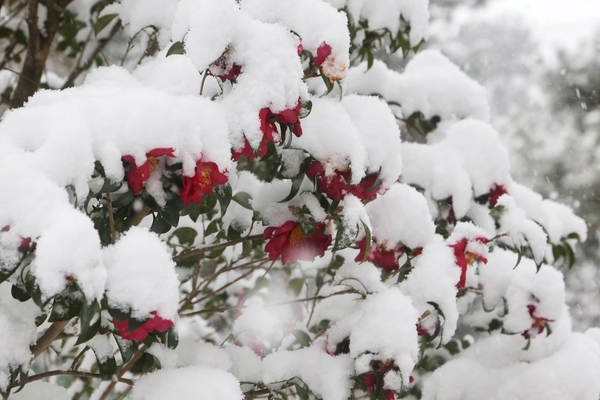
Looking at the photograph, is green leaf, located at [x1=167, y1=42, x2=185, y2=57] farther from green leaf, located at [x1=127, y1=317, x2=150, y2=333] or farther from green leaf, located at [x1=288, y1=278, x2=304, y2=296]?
green leaf, located at [x1=288, y1=278, x2=304, y2=296]

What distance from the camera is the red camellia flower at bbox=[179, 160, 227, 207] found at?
30.6 inches

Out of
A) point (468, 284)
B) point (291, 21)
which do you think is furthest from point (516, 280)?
point (291, 21)

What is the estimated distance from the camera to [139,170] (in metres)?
0.75

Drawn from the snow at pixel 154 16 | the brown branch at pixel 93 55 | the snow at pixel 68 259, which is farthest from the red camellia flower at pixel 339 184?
the brown branch at pixel 93 55

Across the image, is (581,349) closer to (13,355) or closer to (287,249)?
(287,249)

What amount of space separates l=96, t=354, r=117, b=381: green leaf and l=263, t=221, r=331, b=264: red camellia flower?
14.0 inches

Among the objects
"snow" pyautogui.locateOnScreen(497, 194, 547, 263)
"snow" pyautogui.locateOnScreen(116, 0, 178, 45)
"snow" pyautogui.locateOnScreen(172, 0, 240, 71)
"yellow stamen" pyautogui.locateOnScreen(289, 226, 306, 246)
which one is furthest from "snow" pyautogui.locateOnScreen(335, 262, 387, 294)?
"snow" pyautogui.locateOnScreen(116, 0, 178, 45)

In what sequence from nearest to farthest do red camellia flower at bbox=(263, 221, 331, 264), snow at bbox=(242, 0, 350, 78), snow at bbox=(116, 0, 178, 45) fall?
snow at bbox=(242, 0, 350, 78) → red camellia flower at bbox=(263, 221, 331, 264) → snow at bbox=(116, 0, 178, 45)

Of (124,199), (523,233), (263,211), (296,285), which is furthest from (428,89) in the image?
(124,199)

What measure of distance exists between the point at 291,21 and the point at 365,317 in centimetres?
57

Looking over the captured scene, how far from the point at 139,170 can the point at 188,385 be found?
357mm

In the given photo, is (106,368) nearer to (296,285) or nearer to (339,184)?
(339,184)

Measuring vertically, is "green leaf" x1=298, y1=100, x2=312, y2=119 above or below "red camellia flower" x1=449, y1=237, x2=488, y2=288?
above

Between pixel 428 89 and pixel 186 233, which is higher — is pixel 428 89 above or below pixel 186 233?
above
